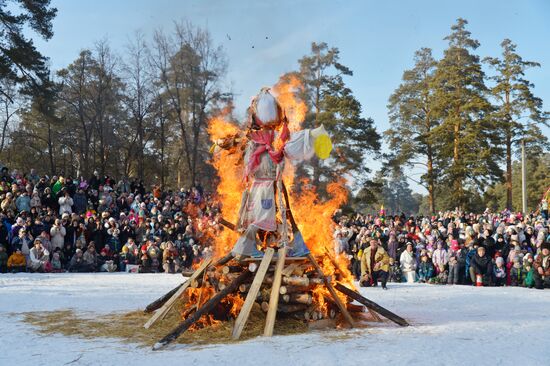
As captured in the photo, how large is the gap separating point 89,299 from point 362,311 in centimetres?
567

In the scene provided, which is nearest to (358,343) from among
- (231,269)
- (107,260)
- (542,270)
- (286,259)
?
(286,259)

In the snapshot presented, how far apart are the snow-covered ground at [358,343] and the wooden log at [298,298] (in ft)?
1.85

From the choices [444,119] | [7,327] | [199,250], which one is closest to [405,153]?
[444,119]

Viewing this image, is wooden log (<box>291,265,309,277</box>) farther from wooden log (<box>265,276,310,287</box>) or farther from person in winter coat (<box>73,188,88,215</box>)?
person in winter coat (<box>73,188,88,215</box>)

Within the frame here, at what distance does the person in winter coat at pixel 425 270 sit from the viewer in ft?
→ 55.3

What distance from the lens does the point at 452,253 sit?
54.2ft

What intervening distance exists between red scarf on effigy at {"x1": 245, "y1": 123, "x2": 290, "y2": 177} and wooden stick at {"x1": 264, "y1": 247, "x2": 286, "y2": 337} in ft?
4.93

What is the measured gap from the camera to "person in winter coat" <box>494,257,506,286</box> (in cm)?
1542

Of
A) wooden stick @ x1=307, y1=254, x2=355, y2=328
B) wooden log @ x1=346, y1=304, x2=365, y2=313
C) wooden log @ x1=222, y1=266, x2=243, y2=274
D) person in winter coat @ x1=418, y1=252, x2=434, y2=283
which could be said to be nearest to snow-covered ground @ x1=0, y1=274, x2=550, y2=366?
wooden stick @ x1=307, y1=254, x2=355, y2=328

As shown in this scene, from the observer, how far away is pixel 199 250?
1884 cm

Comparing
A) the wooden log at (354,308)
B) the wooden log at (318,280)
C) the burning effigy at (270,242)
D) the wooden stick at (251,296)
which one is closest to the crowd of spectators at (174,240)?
the wooden log at (354,308)

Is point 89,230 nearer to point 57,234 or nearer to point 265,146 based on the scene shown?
point 57,234

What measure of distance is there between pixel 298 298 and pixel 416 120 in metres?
34.8

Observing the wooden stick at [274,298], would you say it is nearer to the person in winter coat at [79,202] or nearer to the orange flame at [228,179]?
the orange flame at [228,179]
